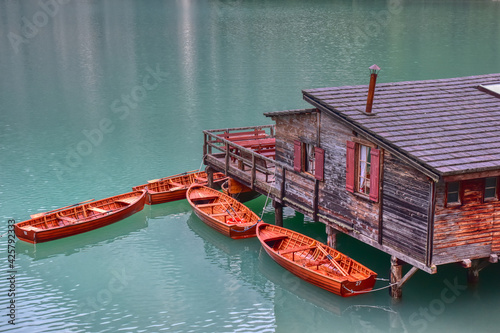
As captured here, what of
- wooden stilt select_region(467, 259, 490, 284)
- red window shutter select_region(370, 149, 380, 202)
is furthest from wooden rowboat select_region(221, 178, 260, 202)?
wooden stilt select_region(467, 259, 490, 284)

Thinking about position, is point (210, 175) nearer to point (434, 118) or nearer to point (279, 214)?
point (279, 214)

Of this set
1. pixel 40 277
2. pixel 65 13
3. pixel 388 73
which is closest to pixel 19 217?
pixel 40 277

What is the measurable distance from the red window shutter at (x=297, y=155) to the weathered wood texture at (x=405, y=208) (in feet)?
16.4

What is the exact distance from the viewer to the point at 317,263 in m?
25.0

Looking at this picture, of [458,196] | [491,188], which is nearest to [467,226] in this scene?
[458,196]

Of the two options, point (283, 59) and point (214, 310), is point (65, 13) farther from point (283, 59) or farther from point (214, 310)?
point (214, 310)

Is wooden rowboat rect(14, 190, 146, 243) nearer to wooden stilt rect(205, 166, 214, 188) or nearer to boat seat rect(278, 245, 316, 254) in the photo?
wooden stilt rect(205, 166, 214, 188)

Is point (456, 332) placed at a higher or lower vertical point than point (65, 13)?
lower

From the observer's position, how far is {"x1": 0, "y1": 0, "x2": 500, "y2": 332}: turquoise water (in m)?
23.8

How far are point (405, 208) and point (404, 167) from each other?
1.36 metres

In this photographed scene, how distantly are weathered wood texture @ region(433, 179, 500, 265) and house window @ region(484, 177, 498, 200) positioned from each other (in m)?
0.21

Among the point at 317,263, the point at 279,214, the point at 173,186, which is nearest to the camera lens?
the point at 317,263

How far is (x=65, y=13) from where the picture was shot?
13062 centimetres

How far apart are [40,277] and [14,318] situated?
3762 millimetres
